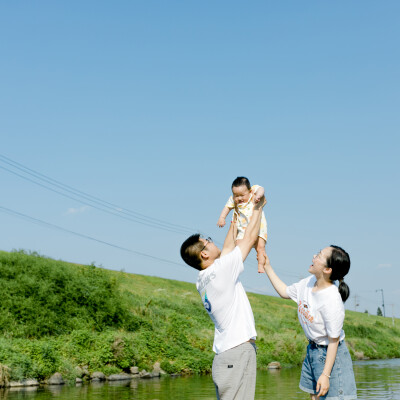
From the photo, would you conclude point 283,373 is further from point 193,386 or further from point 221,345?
point 221,345

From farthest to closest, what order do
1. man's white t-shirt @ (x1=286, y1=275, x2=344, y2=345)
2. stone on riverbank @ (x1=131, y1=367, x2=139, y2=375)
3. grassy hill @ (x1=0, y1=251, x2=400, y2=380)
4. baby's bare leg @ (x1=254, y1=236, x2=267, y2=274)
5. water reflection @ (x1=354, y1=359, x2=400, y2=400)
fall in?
stone on riverbank @ (x1=131, y1=367, x2=139, y2=375) < grassy hill @ (x1=0, y1=251, x2=400, y2=380) < water reflection @ (x1=354, y1=359, x2=400, y2=400) < baby's bare leg @ (x1=254, y1=236, x2=267, y2=274) < man's white t-shirt @ (x1=286, y1=275, x2=344, y2=345)

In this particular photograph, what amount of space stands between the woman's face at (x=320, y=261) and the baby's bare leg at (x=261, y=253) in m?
0.87

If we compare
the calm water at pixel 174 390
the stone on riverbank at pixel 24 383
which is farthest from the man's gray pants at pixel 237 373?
the stone on riverbank at pixel 24 383

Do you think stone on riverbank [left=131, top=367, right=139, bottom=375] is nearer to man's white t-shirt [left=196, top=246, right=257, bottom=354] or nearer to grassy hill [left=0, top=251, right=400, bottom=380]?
grassy hill [left=0, top=251, right=400, bottom=380]

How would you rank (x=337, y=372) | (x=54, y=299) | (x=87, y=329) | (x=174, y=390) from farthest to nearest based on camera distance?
(x=54, y=299)
(x=87, y=329)
(x=174, y=390)
(x=337, y=372)

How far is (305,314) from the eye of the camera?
4.88 metres

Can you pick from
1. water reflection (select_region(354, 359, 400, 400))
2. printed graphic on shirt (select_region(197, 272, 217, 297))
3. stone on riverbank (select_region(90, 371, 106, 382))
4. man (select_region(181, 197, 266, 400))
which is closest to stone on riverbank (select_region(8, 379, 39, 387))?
stone on riverbank (select_region(90, 371, 106, 382))

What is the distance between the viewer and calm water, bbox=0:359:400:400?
707 inches

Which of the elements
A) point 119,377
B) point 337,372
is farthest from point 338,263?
point 119,377

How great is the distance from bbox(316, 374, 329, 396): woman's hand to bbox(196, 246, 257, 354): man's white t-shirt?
2.07 feet

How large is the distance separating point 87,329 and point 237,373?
23.4m

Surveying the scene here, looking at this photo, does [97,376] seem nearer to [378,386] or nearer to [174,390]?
[174,390]

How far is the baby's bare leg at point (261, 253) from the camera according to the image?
18.7 feet

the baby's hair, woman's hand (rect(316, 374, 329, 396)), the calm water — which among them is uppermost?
the baby's hair
